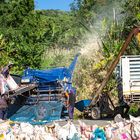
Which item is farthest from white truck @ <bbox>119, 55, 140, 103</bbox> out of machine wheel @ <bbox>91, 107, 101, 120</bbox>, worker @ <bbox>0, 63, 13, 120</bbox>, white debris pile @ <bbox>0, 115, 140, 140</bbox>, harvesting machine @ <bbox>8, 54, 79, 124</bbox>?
white debris pile @ <bbox>0, 115, 140, 140</bbox>

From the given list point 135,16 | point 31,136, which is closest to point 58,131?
point 31,136

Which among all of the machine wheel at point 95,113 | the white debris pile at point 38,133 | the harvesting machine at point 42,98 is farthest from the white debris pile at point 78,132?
the machine wheel at point 95,113

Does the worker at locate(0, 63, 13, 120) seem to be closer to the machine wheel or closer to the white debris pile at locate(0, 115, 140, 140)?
the machine wheel

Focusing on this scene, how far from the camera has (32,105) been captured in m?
14.7

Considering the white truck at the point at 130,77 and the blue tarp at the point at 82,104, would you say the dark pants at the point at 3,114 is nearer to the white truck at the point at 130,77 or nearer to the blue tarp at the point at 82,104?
the blue tarp at the point at 82,104

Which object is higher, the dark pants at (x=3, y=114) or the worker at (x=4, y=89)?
the worker at (x=4, y=89)

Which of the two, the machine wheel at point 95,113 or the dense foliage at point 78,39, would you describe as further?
the dense foliage at point 78,39

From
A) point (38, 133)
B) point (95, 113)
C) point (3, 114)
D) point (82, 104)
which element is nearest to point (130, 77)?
point (95, 113)

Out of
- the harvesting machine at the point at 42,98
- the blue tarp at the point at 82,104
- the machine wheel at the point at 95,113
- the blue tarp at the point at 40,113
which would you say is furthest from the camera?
the blue tarp at the point at 82,104

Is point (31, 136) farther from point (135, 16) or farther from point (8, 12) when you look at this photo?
point (8, 12)

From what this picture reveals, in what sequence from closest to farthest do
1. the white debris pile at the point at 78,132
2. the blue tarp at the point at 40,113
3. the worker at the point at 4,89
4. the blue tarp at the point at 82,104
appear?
the white debris pile at the point at 78,132
the worker at the point at 4,89
the blue tarp at the point at 40,113
the blue tarp at the point at 82,104

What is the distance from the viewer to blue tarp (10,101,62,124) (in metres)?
14.1

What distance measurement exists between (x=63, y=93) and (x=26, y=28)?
11121mm

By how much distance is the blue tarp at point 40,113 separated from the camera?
14.1 metres
